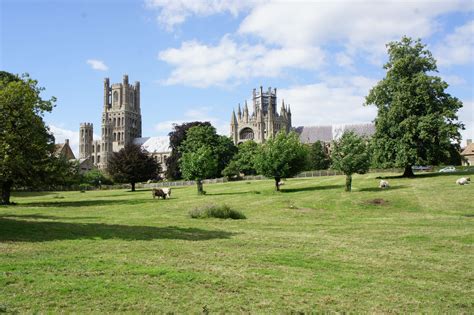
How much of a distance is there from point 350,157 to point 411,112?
11569 millimetres

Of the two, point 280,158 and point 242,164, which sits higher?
point 242,164

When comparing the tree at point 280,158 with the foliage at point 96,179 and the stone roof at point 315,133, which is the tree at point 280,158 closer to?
the foliage at point 96,179

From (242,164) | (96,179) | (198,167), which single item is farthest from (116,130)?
(198,167)

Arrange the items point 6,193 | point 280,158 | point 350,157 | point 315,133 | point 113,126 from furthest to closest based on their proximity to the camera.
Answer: point 113,126, point 315,133, point 280,158, point 350,157, point 6,193

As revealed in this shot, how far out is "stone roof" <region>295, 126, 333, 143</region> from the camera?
13788 centimetres

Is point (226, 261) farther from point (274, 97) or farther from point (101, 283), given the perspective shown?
point (274, 97)

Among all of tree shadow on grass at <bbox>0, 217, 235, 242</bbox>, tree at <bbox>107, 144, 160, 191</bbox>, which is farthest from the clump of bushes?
tree at <bbox>107, 144, 160, 191</bbox>

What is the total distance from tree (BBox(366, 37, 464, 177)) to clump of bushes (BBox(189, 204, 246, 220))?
25244 millimetres

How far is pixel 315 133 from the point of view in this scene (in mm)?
140000

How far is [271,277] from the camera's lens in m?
9.60

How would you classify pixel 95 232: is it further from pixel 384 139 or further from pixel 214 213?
pixel 384 139

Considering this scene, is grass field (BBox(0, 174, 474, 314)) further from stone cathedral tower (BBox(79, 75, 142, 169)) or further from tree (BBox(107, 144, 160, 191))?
stone cathedral tower (BBox(79, 75, 142, 169))

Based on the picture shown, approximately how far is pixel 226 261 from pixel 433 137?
36884mm

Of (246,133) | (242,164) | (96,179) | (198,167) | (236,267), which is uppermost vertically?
(246,133)
